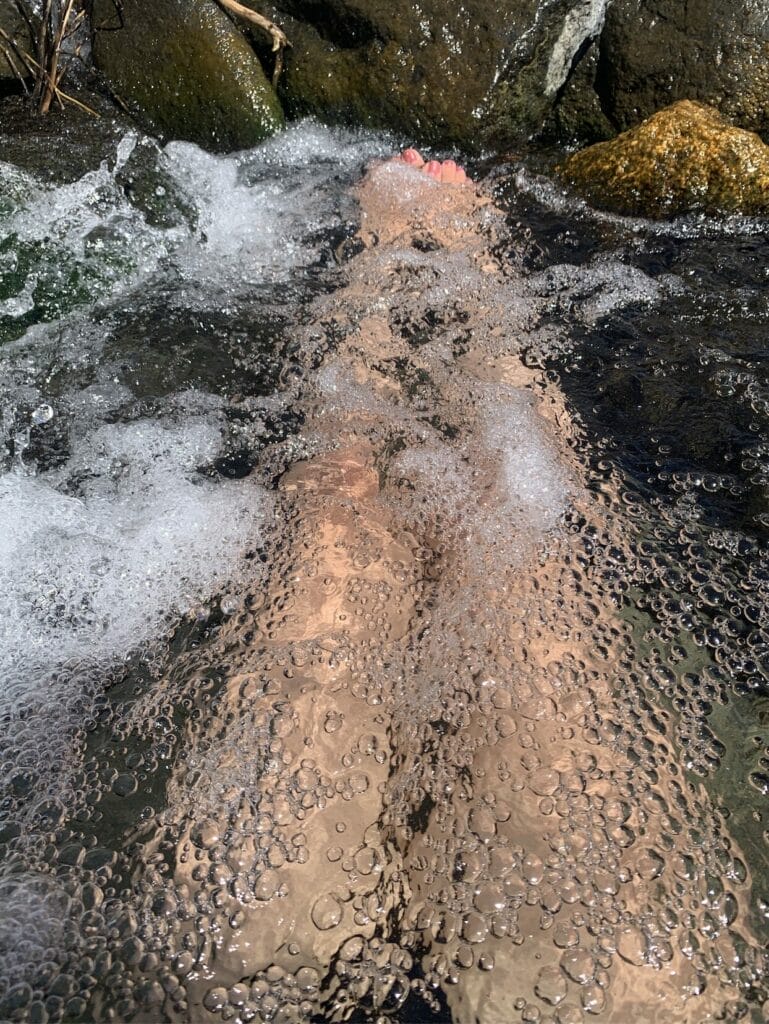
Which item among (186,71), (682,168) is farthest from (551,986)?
(186,71)

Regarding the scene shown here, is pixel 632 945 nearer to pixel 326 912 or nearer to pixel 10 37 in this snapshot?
pixel 326 912

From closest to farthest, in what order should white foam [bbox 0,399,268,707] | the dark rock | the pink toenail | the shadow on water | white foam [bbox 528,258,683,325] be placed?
the shadow on water < white foam [bbox 0,399,268,707] < white foam [bbox 528,258,683,325] < the pink toenail < the dark rock

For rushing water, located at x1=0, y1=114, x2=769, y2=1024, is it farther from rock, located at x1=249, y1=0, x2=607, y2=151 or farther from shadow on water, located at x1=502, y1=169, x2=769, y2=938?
rock, located at x1=249, y1=0, x2=607, y2=151

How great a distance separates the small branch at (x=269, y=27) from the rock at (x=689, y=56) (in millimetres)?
1720

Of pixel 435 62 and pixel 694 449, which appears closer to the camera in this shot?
pixel 694 449

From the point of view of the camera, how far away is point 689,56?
3.57 m

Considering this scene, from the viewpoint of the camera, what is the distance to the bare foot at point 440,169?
12.0ft

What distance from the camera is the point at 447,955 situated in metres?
1.37

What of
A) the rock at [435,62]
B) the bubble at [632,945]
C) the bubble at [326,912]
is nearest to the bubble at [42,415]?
the bubble at [326,912]

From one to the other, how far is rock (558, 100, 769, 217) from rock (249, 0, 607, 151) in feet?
2.28

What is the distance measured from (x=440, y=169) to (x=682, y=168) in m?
1.17

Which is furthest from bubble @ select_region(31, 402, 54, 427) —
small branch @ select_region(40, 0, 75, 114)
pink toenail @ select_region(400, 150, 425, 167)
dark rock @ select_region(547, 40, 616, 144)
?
dark rock @ select_region(547, 40, 616, 144)

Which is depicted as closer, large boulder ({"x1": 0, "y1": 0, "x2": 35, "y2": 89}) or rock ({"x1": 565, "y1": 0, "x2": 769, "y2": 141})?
rock ({"x1": 565, "y1": 0, "x2": 769, "y2": 141})

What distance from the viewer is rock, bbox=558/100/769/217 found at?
3.28 m
